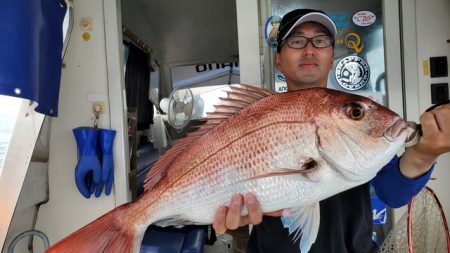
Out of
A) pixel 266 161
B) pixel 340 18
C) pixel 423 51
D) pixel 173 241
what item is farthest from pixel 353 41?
pixel 173 241

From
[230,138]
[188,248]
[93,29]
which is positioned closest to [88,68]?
[93,29]

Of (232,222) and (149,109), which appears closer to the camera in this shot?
(232,222)

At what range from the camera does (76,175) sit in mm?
2264

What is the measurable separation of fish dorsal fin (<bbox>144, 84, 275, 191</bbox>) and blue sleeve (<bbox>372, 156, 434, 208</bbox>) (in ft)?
1.71

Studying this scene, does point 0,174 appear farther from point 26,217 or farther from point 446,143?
point 446,143

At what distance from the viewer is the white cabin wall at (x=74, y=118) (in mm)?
2422

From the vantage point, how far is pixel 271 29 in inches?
89.0

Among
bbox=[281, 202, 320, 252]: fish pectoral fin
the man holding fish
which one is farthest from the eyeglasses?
bbox=[281, 202, 320, 252]: fish pectoral fin

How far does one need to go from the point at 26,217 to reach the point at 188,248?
1170 millimetres

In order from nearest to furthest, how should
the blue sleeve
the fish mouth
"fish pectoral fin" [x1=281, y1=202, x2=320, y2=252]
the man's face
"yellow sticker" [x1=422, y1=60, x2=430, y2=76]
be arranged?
the fish mouth → "fish pectoral fin" [x1=281, y1=202, x2=320, y2=252] → the blue sleeve → the man's face → "yellow sticker" [x1=422, y1=60, x2=430, y2=76]

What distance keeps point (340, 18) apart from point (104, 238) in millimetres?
2037

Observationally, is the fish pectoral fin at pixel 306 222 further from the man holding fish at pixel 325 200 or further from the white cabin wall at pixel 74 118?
the white cabin wall at pixel 74 118

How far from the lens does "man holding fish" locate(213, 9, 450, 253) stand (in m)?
1.03

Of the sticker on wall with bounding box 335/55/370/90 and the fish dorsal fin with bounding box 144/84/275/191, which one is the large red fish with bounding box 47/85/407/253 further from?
the sticker on wall with bounding box 335/55/370/90
